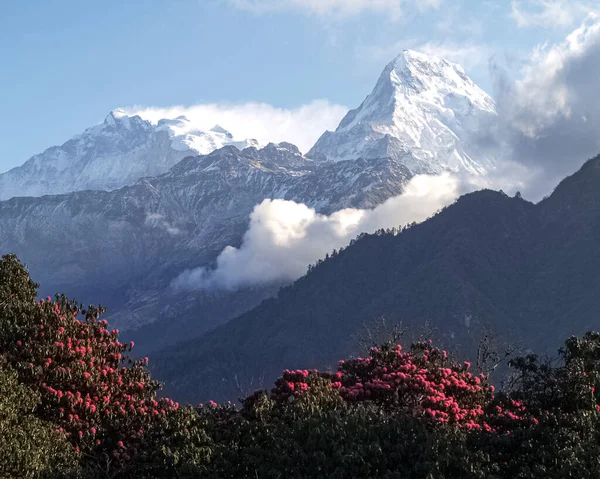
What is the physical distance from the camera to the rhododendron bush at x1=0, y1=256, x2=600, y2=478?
2094 centimetres

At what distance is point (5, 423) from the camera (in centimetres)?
2322

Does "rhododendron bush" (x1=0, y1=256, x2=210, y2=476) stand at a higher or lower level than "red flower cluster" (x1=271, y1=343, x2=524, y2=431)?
higher

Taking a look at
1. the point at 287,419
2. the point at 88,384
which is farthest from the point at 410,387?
the point at 88,384

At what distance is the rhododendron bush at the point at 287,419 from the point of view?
20.9 metres

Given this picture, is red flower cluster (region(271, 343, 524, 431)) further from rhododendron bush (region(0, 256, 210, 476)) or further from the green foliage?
the green foliage

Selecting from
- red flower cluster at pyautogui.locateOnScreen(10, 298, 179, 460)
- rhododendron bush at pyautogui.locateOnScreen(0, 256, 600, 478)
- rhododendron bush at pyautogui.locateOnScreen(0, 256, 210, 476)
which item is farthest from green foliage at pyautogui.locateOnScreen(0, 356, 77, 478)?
red flower cluster at pyautogui.locateOnScreen(10, 298, 179, 460)

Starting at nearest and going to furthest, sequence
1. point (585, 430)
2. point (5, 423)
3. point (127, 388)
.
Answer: point (585, 430) < point (5, 423) < point (127, 388)

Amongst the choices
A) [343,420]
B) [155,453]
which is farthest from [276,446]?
[155,453]

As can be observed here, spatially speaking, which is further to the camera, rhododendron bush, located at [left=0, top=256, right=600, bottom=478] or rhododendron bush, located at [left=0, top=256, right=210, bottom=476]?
rhododendron bush, located at [left=0, top=256, right=210, bottom=476]

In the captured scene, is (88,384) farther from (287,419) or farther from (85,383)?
(287,419)

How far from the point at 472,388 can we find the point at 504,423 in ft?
13.1

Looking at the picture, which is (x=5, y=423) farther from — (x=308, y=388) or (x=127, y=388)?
(x=308, y=388)

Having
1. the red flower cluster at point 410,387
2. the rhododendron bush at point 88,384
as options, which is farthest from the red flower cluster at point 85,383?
the red flower cluster at point 410,387

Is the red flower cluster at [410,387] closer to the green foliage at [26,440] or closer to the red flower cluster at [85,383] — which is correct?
the red flower cluster at [85,383]
